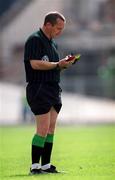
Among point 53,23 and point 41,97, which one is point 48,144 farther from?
point 53,23

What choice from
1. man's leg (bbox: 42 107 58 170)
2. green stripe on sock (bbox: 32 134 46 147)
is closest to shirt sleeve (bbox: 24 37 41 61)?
man's leg (bbox: 42 107 58 170)

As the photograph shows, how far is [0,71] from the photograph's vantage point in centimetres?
4784

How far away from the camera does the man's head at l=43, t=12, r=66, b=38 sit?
11.4 m

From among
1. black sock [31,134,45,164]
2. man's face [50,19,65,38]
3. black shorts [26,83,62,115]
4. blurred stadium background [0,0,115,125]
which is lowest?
blurred stadium background [0,0,115,125]

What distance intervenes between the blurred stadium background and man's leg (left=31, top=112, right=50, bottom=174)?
30123mm

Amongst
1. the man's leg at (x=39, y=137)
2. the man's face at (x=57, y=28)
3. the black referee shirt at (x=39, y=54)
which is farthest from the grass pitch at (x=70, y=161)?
the man's face at (x=57, y=28)

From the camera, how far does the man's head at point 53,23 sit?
37.5ft

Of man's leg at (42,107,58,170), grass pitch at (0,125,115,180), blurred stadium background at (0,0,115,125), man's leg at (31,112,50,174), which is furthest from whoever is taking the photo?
blurred stadium background at (0,0,115,125)

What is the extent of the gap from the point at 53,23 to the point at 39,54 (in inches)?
16.0

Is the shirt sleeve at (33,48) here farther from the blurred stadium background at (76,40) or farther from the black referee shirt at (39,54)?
the blurred stadium background at (76,40)

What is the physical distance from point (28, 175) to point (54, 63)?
1.37 metres

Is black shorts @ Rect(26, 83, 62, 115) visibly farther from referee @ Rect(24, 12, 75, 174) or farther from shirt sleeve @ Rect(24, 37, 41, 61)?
shirt sleeve @ Rect(24, 37, 41, 61)

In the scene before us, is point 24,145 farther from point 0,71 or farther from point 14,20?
point 14,20

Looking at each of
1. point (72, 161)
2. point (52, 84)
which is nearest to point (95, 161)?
point (72, 161)
